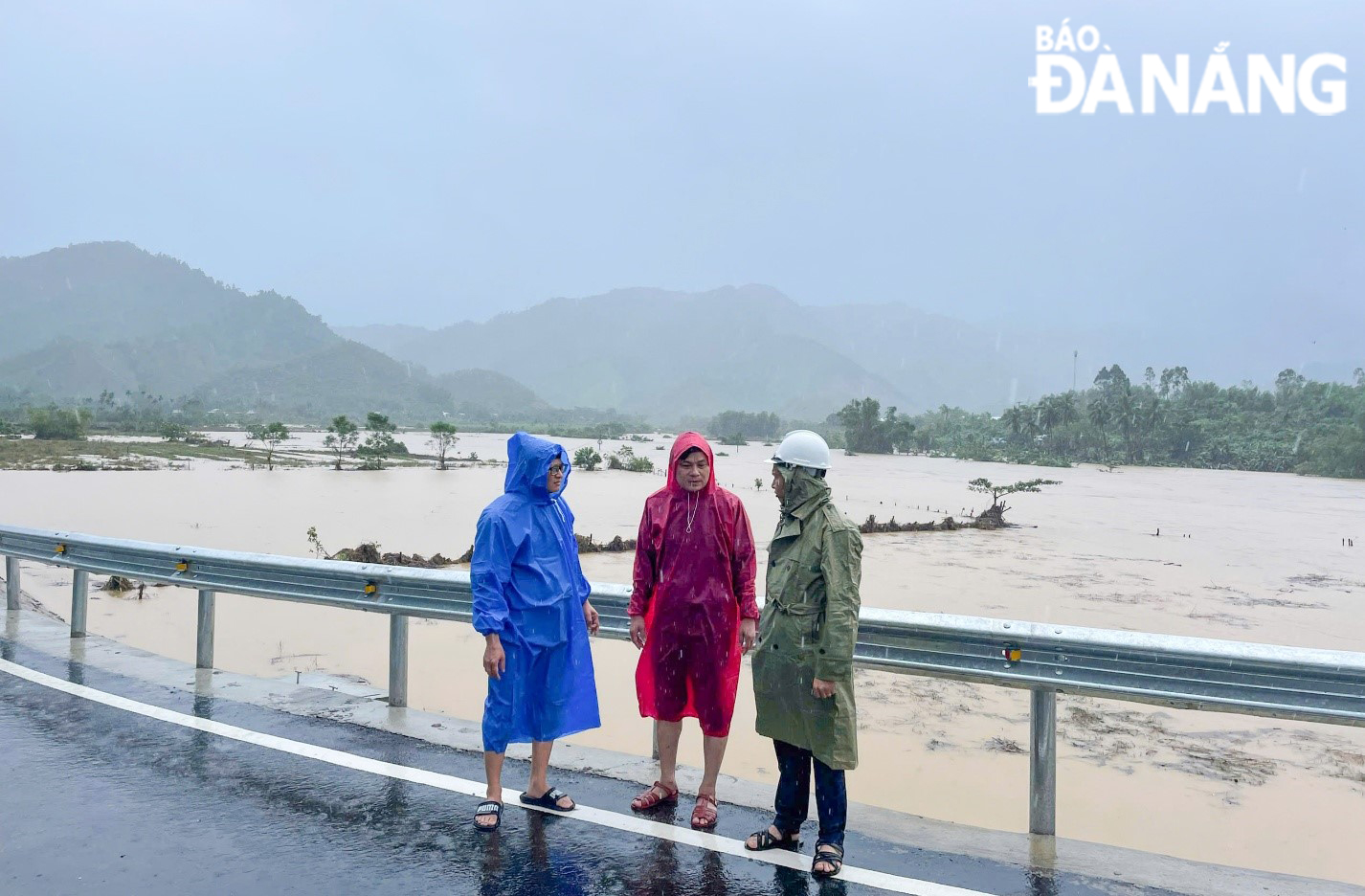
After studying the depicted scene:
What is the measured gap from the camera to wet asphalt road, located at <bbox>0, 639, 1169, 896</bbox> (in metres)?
3.81

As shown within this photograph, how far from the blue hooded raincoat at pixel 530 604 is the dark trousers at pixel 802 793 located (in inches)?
37.2

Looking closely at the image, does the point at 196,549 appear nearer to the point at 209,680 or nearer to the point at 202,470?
the point at 209,680

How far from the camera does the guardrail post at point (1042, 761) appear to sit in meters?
4.39

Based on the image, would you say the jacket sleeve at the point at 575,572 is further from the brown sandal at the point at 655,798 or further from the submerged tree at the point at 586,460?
the submerged tree at the point at 586,460

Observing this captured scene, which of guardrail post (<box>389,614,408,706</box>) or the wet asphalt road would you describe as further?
guardrail post (<box>389,614,408,706</box>)

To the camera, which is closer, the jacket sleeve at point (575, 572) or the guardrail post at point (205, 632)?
the jacket sleeve at point (575, 572)

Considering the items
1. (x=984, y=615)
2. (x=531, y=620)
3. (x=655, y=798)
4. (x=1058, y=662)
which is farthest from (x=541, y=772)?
(x=984, y=615)

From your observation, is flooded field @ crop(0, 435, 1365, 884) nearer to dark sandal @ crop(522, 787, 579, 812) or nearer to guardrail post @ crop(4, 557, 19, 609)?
guardrail post @ crop(4, 557, 19, 609)

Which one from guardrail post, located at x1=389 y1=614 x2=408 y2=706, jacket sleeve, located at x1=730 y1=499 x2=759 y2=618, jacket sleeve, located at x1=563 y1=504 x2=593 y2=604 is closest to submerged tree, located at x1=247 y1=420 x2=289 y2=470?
guardrail post, located at x1=389 y1=614 x2=408 y2=706

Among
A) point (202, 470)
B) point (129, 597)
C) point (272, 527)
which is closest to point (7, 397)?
point (202, 470)

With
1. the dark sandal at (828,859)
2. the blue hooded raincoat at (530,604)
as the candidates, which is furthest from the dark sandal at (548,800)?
the dark sandal at (828,859)

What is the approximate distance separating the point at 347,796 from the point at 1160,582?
18.3 metres

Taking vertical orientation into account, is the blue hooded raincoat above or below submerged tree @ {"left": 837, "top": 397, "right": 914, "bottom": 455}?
below

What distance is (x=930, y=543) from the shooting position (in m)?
22.9
